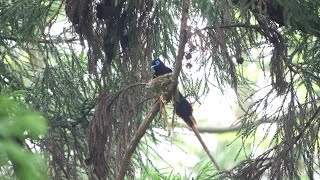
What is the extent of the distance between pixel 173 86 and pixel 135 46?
2.07 feet

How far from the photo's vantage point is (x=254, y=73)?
10500 mm

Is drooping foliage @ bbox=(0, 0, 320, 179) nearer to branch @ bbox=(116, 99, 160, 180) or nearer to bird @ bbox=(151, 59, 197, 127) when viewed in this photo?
branch @ bbox=(116, 99, 160, 180)

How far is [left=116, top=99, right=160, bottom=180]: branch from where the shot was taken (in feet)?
7.40

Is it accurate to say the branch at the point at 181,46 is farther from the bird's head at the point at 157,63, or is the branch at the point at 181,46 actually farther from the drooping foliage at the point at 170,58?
the bird's head at the point at 157,63

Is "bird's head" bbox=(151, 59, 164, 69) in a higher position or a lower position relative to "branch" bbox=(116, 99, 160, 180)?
higher

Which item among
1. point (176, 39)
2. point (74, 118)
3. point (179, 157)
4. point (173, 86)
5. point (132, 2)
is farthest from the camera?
point (179, 157)

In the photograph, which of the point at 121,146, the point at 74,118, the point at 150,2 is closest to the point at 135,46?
the point at 150,2

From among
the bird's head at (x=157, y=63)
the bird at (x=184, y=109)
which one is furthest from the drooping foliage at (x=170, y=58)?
the bird at (x=184, y=109)

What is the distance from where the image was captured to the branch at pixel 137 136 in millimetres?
2256

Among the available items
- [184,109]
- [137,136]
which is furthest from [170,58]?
[137,136]

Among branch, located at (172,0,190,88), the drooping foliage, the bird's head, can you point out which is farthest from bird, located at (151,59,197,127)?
branch, located at (172,0,190,88)

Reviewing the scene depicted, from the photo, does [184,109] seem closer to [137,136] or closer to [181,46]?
[137,136]

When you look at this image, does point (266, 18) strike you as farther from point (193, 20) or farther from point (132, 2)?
point (132, 2)

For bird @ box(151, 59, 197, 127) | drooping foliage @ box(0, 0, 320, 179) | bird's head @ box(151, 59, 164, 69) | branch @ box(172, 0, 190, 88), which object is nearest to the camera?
branch @ box(172, 0, 190, 88)
